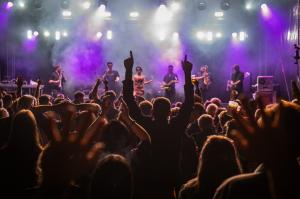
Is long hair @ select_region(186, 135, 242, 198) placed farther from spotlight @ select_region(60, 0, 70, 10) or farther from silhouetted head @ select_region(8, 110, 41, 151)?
spotlight @ select_region(60, 0, 70, 10)

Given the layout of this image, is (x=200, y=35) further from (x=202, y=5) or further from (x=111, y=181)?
(x=111, y=181)

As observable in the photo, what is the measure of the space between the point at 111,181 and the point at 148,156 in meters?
1.70

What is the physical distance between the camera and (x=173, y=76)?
54.8 feet

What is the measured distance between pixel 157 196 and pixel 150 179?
186 millimetres

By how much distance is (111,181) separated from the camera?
233 centimetres

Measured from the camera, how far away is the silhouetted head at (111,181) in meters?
2.31

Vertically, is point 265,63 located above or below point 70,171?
above

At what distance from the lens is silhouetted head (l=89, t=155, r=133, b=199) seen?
2.31 metres

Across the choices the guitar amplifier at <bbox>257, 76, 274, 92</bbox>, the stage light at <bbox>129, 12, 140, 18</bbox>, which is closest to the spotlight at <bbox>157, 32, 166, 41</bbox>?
the stage light at <bbox>129, 12, 140, 18</bbox>

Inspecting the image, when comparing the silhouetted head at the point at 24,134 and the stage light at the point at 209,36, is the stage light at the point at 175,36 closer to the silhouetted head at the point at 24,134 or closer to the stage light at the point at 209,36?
the stage light at the point at 209,36

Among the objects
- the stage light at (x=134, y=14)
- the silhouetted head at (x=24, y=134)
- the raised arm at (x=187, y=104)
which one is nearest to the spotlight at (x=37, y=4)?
the stage light at (x=134, y=14)

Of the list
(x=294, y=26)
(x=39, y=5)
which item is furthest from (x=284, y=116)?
(x=39, y=5)

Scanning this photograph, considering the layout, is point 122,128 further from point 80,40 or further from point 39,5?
point 80,40

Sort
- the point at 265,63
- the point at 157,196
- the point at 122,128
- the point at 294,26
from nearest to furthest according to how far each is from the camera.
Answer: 1. the point at 122,128
2. the point at 157,196
3. the point at 294,26
4. the point at 265,63
